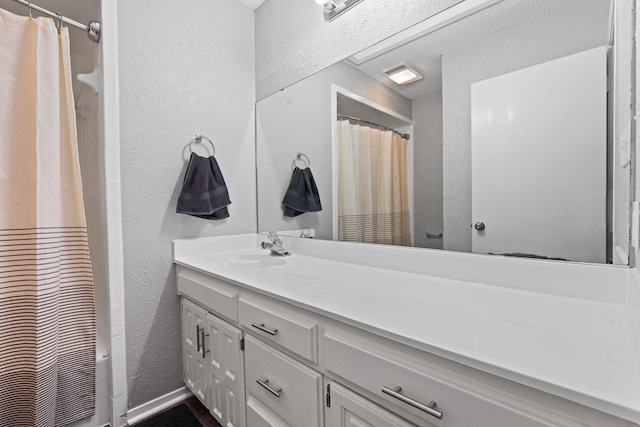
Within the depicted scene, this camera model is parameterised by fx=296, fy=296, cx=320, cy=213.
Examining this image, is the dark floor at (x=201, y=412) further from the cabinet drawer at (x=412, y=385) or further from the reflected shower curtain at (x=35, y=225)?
the cabinet drawer at (x=412, y=385)

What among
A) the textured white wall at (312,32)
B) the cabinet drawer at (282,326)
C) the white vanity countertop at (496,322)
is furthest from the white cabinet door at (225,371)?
the textured white wall at (312,32)

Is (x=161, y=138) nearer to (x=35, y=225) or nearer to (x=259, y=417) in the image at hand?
(x=35, y=225)

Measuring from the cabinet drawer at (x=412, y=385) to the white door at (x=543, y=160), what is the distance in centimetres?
57

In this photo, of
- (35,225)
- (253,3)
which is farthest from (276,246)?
(253,3)

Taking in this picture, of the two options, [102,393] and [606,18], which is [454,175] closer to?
[606,18]

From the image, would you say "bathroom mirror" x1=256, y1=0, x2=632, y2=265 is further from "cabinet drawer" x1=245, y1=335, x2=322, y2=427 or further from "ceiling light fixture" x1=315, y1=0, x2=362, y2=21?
"cabinet drawer" x1=245, y1=335, x2=322, y2=427

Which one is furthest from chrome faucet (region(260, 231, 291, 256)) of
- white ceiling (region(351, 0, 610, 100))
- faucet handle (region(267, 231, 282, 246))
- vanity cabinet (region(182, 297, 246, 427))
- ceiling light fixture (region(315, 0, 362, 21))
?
ceiling light fixture (region(315, 0, 362, 21))

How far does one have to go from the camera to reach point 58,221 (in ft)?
4.10

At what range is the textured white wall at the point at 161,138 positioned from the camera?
1486mm

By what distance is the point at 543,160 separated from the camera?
887 mm

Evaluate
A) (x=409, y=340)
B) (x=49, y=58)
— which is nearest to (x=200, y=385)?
(x=409, y=340)

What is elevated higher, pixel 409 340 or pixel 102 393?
pixel 409 340

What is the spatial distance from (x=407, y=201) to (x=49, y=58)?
161 cm

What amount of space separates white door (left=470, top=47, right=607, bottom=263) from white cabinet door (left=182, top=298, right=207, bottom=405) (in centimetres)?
127
